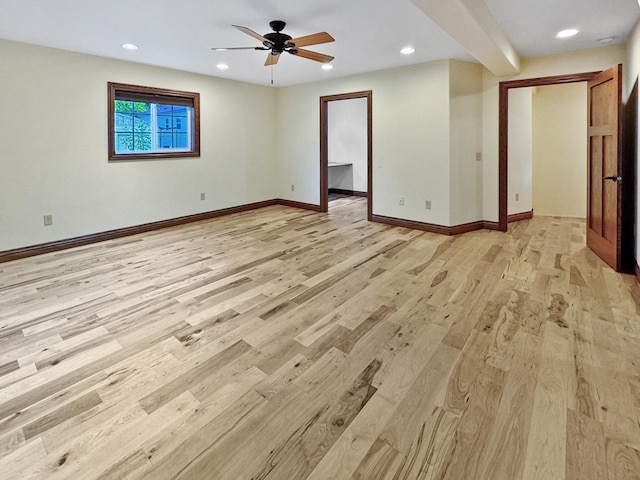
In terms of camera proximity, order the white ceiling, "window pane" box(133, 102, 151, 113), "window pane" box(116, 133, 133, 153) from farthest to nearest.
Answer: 1. "window pane" box(133, 102, 151, 113)
2. "window pane" box(116, 133, 133, 153)
3. the white ceiling

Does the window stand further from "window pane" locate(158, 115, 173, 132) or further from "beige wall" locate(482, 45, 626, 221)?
"beige wall" locate(482, 45, 626, 221)

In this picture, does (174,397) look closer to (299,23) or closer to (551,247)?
(299,23)

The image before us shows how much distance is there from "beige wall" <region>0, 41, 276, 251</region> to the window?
0.11 metres

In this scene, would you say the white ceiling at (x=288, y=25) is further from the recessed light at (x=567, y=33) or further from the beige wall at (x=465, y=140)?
the beige wall at (x=465, y=140)

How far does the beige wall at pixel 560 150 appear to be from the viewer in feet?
19.3

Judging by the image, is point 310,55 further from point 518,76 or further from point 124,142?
point 124,142

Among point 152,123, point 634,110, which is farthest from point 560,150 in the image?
point 152,123

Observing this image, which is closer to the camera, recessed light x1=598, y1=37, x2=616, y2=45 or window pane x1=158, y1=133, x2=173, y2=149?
recessed light x1=598, y1=37, x2=616, y2=45

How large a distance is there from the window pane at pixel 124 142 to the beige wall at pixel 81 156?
232 millimetres

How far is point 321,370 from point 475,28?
2863 millimetres

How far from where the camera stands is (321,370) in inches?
77.7

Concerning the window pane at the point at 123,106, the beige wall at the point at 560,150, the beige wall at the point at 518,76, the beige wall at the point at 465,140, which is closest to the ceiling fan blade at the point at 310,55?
the beige wall at the point at 465,140

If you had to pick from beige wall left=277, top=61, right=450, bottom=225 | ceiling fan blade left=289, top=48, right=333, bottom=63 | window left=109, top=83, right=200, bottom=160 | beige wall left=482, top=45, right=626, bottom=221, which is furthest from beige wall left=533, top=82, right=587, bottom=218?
window left=109, top=83, right=200, bottom=160

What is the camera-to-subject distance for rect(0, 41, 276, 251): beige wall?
401 centimetres
